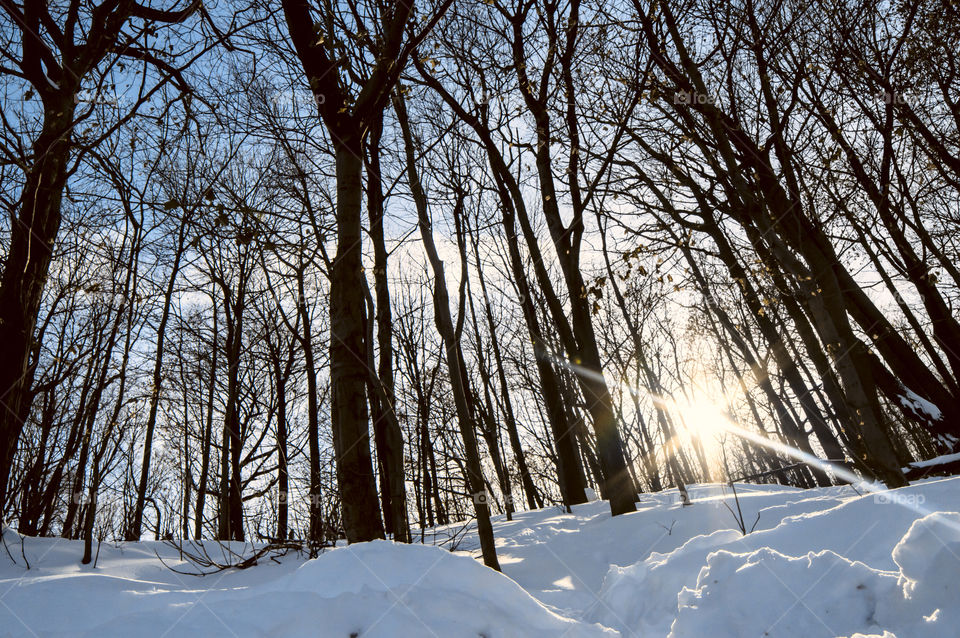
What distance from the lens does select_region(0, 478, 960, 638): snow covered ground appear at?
77.5 inches

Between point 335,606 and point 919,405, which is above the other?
point 919,405

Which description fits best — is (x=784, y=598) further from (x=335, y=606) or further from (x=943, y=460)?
(x=943, y=460)

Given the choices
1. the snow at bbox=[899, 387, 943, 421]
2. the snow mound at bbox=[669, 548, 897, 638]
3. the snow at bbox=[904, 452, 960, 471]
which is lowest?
the snow mound at bbox=[669, 548, 897, 638]

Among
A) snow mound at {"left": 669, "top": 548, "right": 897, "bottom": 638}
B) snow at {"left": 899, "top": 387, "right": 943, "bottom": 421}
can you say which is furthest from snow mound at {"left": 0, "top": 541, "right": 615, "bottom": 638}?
snow at {"left": 899, "top": 387, "right": 943, "bottom": 421}

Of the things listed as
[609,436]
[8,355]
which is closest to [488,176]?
[609,436]

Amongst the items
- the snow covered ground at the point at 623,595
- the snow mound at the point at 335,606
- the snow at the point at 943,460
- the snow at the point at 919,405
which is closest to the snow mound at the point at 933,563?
the snow covered ground at the point at 623,595

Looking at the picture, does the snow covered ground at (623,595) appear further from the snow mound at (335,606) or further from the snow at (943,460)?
the snow at (943,460)

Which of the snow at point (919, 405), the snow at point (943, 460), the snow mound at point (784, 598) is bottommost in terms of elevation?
the snow mound at point (784, 598)

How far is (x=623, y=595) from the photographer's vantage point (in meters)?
3.18

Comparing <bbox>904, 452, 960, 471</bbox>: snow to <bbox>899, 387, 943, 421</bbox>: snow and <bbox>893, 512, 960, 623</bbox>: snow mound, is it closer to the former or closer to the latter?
<bbox>899, 387, 943, 421</bbox>: snow

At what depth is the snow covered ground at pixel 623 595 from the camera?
6.46 feet

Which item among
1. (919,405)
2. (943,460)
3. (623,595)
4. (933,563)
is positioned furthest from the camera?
(919,405)

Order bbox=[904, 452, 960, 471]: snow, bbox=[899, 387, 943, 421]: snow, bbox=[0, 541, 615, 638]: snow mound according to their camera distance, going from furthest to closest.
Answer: bbox=[899, 387, 943, 421]: snow, bbox=[904, 452, 960, 471]: snow, bbox=[0, 541, 615, 638]: snow mound

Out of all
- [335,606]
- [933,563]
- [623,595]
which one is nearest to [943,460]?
[933,563]
